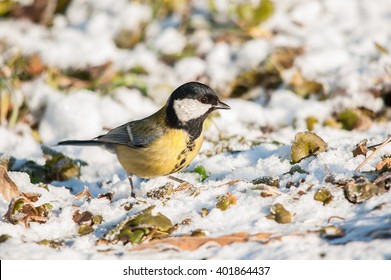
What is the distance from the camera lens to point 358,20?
640 centimetres

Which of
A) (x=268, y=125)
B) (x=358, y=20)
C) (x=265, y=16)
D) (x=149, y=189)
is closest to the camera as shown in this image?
(x=149, y=189)

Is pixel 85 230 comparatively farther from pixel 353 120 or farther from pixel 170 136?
pixel 353 120

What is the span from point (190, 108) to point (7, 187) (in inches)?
46.1

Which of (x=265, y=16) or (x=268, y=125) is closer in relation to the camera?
(x=268, y=125)

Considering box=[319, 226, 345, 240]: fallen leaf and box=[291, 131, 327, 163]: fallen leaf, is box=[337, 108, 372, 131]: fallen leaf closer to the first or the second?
box=[291, 131, 327, 163]: fallen leaf

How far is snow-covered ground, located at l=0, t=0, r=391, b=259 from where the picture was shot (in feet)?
8.89

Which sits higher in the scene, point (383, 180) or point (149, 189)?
point (383, 180)

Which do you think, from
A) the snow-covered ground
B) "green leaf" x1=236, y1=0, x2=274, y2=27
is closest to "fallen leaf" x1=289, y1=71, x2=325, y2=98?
the snow-covered ground

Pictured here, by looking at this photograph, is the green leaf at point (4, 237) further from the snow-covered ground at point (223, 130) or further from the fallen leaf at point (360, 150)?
the fallen leaf at point (360, 150)

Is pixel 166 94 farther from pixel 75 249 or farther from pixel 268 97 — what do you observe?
pixel 75 249

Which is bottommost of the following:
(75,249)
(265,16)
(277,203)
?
(75,249)

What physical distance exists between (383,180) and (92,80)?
11.1 ft

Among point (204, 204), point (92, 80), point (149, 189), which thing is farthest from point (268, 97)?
point (204, 204)

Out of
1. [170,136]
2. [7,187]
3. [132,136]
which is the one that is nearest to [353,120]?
[170,136]
